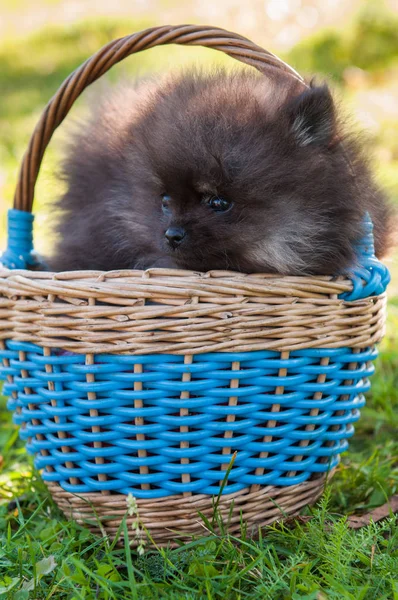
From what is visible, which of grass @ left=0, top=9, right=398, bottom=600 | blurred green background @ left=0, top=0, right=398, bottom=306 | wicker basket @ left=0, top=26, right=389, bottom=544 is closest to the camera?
grass @ left=0, top=9, right=398, bottom=600

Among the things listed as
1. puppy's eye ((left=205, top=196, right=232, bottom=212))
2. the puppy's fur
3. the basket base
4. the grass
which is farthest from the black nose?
the grass

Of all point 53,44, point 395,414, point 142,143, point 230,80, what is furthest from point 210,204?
point 53,44

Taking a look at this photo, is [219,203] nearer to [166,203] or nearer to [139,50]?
[166,203]

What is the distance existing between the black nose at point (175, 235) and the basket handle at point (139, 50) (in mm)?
581

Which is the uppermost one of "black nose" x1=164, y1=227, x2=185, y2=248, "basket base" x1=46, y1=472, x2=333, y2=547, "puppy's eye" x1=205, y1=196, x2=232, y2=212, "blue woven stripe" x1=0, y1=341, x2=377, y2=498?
"puppy's eye" x1=205, y1=196, x2=232, y2=212

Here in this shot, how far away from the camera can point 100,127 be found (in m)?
2.72

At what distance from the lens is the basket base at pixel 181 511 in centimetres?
199

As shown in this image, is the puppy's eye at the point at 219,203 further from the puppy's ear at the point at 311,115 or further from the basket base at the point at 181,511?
the basket base at the point at 181,511

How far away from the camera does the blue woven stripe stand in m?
1.87

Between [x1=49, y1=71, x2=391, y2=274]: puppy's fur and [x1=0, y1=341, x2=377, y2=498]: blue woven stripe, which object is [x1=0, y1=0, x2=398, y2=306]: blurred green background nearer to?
[x1=49, y1=71, x2=391, y2=274]: puppy's fur

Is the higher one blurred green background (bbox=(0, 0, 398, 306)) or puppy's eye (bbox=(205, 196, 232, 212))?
puppy's eye (bbox=(205, 196, 232, 212))

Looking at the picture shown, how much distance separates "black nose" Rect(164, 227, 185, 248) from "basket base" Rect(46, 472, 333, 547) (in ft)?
2.43

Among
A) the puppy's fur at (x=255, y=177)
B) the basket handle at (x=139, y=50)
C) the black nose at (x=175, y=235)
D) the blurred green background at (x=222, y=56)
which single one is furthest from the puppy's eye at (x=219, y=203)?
the blurred green background at (x=222, y=56)

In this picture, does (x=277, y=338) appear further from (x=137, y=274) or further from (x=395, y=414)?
(x=395, y=414)
